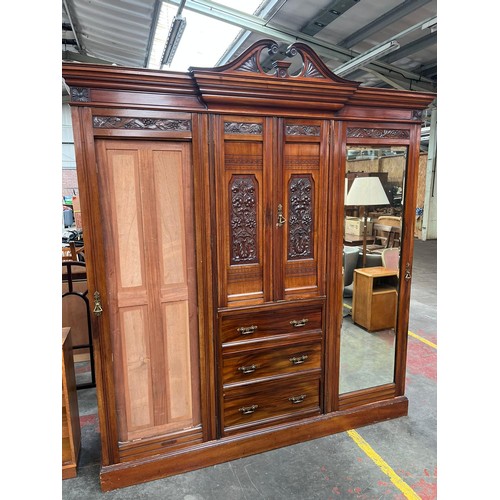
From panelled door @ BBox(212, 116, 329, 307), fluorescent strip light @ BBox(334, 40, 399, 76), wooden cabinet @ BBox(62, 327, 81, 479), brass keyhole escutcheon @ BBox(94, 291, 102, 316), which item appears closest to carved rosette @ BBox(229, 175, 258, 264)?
panelled door @ BBox(212, 116, 329, 307)

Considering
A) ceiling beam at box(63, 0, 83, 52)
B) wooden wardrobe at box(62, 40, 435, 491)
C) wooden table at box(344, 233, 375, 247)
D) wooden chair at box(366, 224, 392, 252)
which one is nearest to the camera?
wooden wardrobe at box(62, 40, 435, 491)

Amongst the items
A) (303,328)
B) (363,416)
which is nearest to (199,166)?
(303,328)

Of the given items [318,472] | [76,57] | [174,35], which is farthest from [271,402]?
[76,57]

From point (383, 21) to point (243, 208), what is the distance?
11.2ft

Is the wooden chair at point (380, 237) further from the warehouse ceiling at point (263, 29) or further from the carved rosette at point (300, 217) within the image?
the warehouse ceiling at point (263, 29)

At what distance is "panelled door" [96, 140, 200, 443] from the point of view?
1.72 m

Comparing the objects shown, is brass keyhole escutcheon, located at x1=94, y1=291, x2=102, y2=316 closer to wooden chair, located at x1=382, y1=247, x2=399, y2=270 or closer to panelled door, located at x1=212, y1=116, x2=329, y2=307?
panelled door, located at x1=212, y1=116, x2=329, y2=307

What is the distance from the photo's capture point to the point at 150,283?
71.9 inches

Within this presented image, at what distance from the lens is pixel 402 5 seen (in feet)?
11.7

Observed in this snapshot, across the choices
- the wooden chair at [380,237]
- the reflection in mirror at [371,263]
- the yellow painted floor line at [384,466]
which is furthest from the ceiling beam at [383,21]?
the yellow painted floor line at [384,466]

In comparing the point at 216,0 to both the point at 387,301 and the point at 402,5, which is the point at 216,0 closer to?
the point at 402,5

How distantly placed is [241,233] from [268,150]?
0.46 meters
